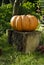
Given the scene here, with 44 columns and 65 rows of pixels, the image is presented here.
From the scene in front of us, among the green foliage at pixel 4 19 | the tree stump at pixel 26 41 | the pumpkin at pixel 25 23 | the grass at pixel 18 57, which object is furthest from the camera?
the green foliage at pixel 4 19

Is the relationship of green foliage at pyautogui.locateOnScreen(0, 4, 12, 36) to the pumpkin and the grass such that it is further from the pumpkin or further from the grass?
the grass

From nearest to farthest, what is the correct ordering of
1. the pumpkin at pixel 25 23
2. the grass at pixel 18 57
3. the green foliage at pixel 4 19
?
the grass at pixel 18 57 < the pumpkin at pixel 25 23 < the green foliage at pixel 4 19

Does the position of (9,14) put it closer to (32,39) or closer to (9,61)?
(32,39)

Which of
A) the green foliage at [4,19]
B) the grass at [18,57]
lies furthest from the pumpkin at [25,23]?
the green foliage at [4,19]

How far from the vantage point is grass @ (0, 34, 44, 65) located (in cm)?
493

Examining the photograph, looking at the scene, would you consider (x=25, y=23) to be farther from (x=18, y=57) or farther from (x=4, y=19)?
(x=4, y=19)

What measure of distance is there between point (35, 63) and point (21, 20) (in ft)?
4.58

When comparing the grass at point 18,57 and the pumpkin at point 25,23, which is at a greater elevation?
the pumpkin at point 25,23

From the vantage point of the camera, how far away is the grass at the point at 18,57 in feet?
16.2

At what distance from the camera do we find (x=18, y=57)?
17.2ft

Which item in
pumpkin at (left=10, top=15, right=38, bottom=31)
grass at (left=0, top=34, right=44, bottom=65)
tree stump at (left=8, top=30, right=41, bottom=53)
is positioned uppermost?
pumpkin at (left=10, top=15, right=38, bottom=31)

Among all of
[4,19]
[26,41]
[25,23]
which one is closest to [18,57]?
[26,41]

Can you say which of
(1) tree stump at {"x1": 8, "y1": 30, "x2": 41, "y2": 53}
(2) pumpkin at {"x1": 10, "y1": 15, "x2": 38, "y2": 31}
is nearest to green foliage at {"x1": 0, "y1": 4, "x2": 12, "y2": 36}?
(2) pumpkin at {"x1": 10, "y1": 15, "x2": 38, "y2": 31}

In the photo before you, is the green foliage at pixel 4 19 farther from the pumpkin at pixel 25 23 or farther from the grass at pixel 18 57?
the grass at pixel 18 57
